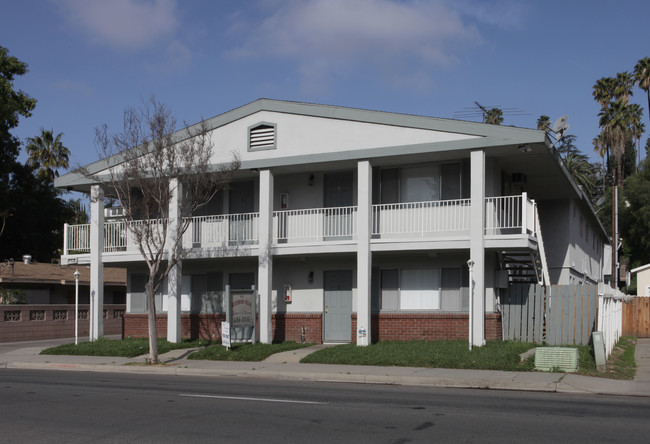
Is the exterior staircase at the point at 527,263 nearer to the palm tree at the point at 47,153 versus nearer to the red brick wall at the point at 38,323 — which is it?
the red brick wall at the point at 38,323

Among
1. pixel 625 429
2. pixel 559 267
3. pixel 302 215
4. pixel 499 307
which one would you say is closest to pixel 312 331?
pixel 302 215

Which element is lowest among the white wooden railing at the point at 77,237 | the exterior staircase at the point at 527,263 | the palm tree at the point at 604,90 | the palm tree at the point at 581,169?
the exterior staircase at the point at 527,263

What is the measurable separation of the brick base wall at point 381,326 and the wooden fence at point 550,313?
55 centimetres

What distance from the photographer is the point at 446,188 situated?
2123cm

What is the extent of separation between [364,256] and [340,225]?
6.29ft

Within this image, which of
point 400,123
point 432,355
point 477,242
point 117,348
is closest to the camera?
point 432,355

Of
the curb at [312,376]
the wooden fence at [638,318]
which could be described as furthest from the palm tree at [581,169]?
the curb at [312,376]

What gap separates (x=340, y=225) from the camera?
22125 mm

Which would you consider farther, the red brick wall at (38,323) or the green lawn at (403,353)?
the red brick wall at (38,323)

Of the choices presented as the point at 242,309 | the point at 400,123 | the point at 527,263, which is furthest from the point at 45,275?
the point at 527,263

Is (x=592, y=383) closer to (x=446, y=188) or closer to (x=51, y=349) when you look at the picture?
(x=446, y=188)

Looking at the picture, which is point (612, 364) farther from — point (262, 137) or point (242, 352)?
point (262, 137)

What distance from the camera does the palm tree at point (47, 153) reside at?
49.8 m

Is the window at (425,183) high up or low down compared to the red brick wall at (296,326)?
up
